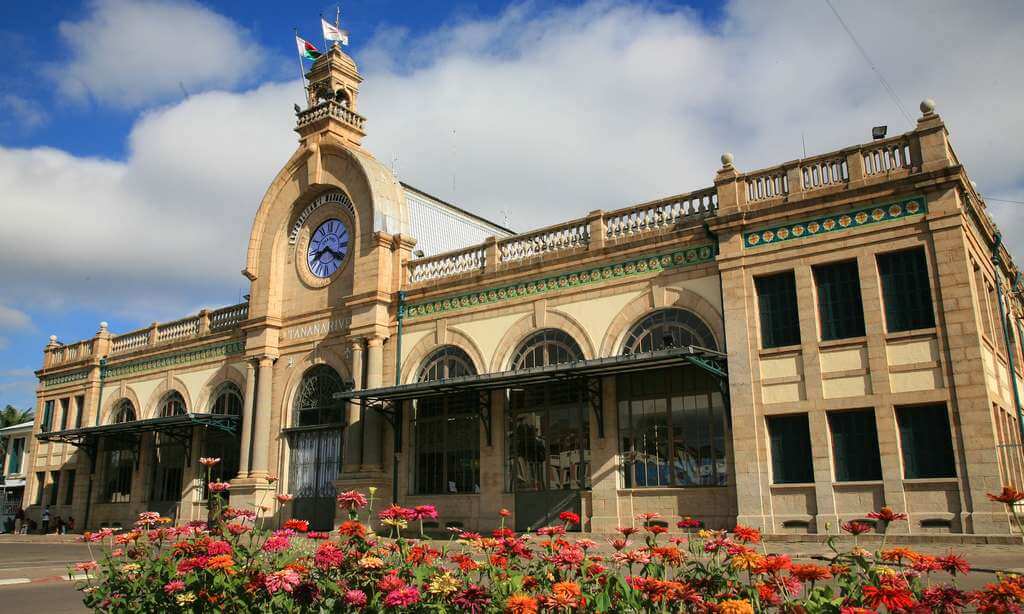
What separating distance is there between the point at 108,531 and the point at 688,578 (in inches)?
238

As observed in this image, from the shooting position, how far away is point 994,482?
1647cm

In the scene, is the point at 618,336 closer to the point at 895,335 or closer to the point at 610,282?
the point at 610,282

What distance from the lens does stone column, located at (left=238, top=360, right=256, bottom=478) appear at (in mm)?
29547

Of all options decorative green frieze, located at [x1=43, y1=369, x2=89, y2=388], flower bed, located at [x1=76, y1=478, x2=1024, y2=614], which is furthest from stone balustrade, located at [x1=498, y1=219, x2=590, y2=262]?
decorative green frieze, located at [x1=43, y1=369, x2=89, y2=388]

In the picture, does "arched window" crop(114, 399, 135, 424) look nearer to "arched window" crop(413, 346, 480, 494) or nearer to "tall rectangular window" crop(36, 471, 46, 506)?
"tall rectangular window" crop(36, 471, 46, 506)

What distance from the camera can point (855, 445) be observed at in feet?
60.3

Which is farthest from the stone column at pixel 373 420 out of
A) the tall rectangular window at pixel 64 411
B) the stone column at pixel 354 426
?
the tall rectangular window at pixel 64 411

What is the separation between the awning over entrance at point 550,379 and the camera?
19.3 metres

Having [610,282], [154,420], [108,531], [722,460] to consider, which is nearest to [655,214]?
[610,282]

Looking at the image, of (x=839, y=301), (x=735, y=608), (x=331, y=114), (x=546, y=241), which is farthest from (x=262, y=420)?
(x=735, y=608)

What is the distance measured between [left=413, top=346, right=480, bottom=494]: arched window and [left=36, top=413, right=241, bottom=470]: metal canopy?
9.04 meters

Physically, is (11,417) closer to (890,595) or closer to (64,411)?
(64,411)

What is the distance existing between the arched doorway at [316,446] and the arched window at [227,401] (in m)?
3.81

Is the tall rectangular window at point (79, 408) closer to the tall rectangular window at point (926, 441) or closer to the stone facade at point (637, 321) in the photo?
the stone facade at point (637, 321)
